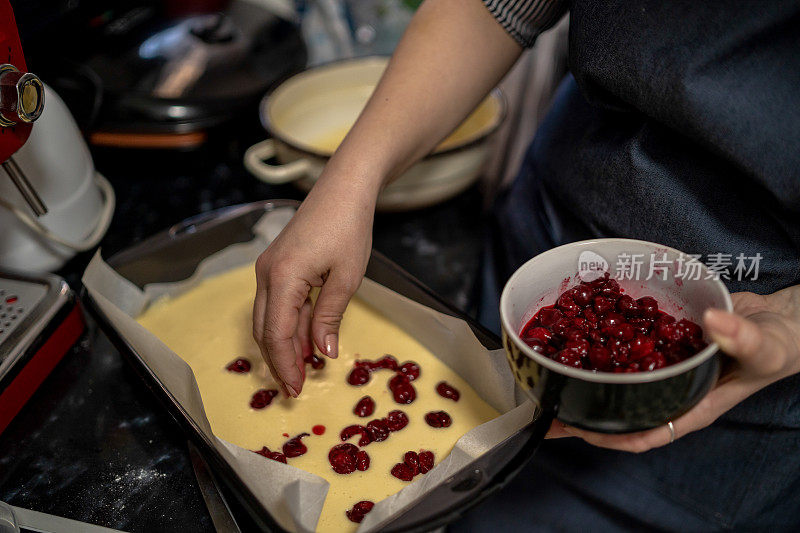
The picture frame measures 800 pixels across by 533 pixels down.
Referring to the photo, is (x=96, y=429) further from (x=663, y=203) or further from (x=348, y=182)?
Answer: (x=663, y=203)

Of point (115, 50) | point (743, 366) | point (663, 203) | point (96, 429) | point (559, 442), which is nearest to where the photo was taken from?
point (743, 366)

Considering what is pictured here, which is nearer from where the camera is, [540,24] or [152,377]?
[152,377]

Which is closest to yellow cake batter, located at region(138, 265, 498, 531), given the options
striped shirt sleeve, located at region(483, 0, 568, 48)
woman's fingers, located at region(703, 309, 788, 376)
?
woman's fingers, located at region(703, 309, 788, 376)

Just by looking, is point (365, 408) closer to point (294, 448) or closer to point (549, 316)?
point (294, 448)

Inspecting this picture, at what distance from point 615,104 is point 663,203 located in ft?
0.56

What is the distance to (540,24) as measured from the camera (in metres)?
1.08

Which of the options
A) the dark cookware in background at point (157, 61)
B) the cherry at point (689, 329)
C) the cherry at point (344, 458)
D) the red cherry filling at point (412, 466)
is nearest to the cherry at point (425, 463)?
the red cherry filling at point (412, 466)

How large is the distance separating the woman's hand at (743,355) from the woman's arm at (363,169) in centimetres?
40

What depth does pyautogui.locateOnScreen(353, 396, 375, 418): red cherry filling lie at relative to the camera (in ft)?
3.47

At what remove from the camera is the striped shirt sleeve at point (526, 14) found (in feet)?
3.43

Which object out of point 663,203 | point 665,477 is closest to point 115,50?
point 663,203

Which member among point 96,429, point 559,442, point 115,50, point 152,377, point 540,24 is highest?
point 540,24

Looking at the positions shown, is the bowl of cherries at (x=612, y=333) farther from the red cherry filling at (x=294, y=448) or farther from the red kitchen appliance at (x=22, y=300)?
the red kitchen appliance at (x=22, y=300)

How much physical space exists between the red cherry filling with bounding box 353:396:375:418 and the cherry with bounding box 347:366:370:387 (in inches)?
2.0
